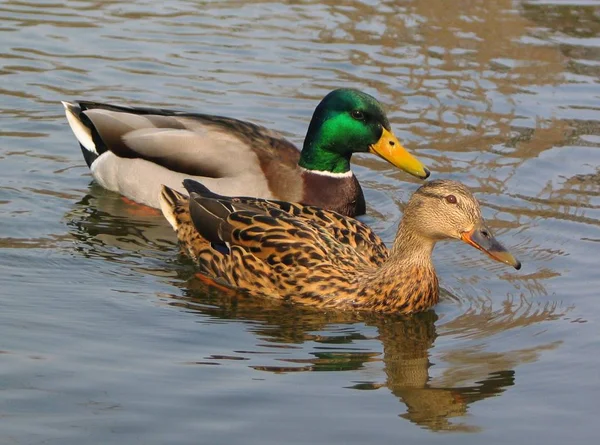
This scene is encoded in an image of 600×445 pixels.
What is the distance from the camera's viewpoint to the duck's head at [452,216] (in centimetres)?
804

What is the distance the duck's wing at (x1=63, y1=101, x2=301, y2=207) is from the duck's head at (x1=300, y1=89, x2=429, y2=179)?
227 mm

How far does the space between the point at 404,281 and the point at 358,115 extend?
2.22 meters

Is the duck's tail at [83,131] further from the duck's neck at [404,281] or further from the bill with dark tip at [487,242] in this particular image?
the bill with dark tip at [487,242]

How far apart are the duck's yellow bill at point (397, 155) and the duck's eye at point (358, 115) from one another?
188 mm

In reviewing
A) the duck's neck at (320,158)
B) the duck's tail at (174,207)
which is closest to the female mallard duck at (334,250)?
the duck's tail at (174,207)

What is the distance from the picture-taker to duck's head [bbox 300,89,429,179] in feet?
33.6

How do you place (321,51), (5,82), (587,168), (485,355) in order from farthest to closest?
1. (321,51)
2. (5,82)
3. (587,168)
4. (485,355)

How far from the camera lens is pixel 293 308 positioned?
8.45 metres

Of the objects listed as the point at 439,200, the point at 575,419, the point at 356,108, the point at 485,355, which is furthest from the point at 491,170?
the point at 575,419

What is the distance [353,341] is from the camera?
7824 mm

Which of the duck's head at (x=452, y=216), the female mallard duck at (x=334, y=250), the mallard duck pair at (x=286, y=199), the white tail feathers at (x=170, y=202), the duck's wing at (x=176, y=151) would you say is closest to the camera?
→ the duck's head at (x=452, y=216)

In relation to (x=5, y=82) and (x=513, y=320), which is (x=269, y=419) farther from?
(x=5, y=82)

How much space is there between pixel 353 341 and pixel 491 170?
365cm

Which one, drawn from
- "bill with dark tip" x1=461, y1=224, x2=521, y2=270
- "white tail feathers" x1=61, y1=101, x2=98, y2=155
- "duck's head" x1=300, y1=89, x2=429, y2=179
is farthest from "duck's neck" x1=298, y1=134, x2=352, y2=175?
"bill with dark tip" x1=461, y1=224, x2=521, y2=270
